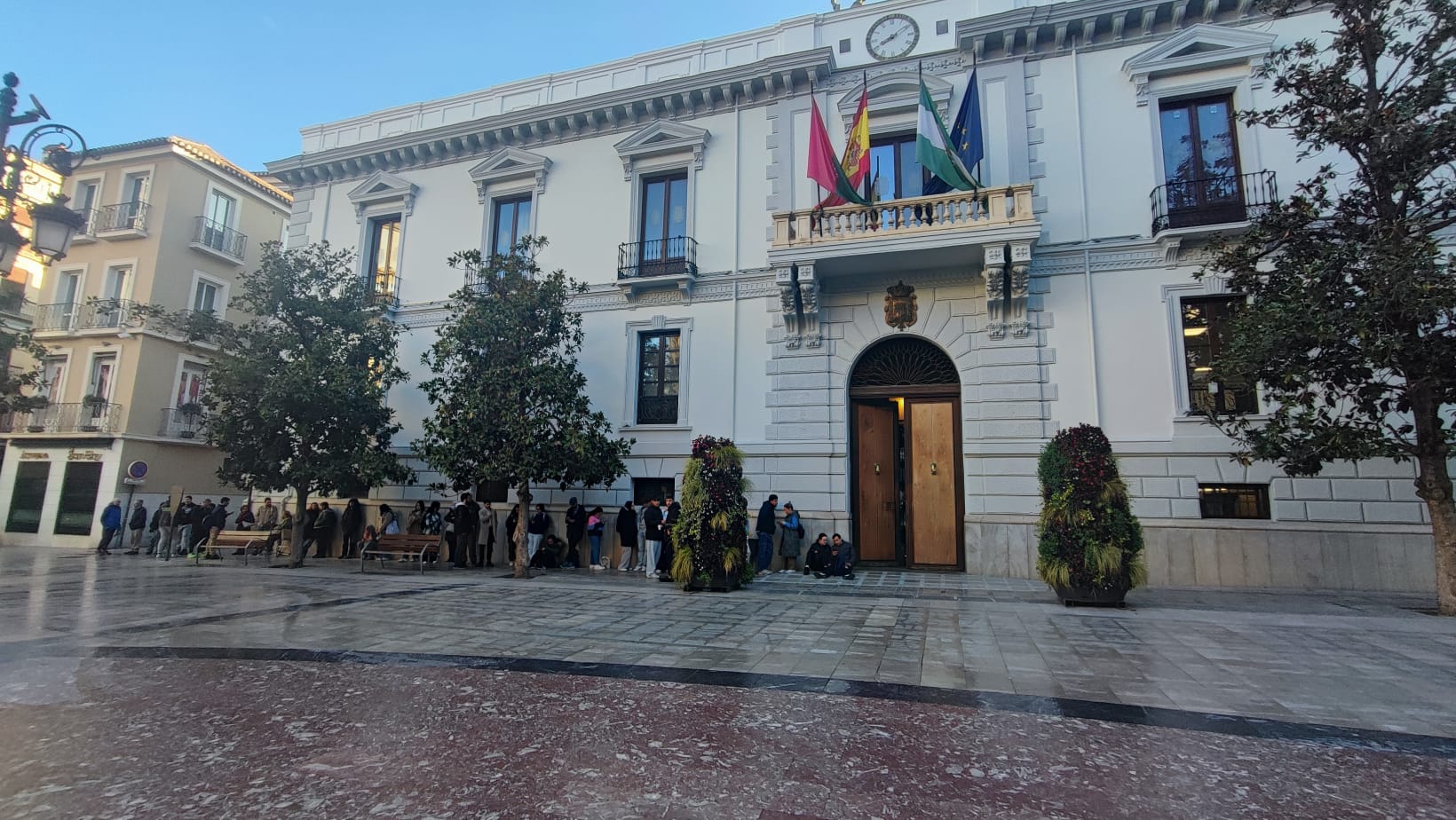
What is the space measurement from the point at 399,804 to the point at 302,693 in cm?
236

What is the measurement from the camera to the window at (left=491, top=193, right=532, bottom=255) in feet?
60.3

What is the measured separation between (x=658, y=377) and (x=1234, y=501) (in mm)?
11890

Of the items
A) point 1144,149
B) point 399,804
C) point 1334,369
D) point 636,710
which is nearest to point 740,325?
point 1144,149

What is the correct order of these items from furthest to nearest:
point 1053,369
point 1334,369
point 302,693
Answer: point 1053,369 → point 1334,369 → point 302,693

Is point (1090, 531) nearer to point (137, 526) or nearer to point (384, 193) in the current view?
point (384, 193)

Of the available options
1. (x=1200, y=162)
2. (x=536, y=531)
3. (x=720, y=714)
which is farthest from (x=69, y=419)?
(x=1200, y=162)

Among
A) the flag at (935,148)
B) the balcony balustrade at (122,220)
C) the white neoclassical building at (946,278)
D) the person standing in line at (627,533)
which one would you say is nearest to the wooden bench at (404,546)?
the white neoclassical building at (946,278)

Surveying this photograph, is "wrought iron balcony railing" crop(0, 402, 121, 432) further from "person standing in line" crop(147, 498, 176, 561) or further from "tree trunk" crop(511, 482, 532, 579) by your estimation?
"tree trunk" crop(511, 482, 532, 579)

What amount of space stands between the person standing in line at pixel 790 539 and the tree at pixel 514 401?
369 centimetres

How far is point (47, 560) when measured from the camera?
53.8 feet

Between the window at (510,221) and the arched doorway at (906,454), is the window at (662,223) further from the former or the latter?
the arched doorway at (906,454)

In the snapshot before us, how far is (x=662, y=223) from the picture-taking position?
673 inches

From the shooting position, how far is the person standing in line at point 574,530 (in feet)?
50.1

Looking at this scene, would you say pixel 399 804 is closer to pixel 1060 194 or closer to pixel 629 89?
pixel 1060 194
